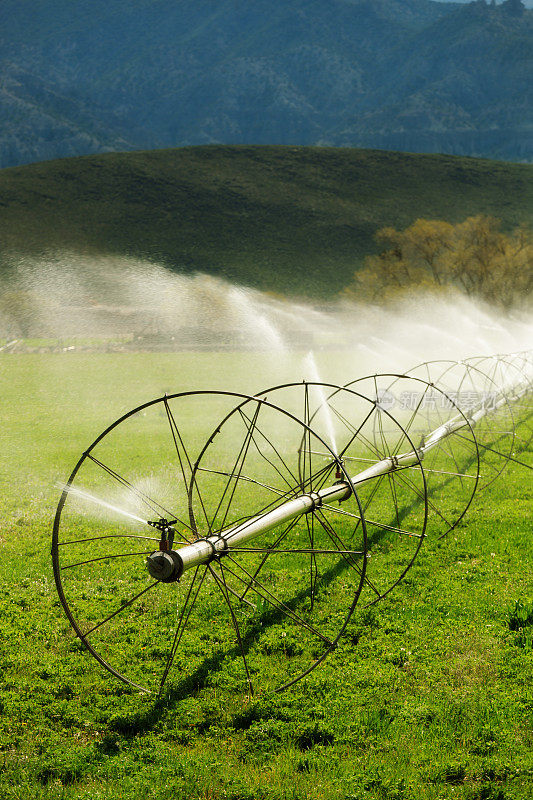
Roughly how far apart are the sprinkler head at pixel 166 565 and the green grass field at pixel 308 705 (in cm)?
157

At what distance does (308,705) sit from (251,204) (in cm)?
10946

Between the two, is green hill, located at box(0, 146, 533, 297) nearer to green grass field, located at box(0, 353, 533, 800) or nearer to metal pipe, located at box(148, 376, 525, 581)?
green grass field, located at box(0, 353, 533, 800)

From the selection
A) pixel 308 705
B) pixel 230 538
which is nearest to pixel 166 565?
pixel 230 538

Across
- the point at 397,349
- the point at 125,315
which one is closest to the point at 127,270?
the point at 125,315

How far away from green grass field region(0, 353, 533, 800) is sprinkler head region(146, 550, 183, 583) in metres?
1.57

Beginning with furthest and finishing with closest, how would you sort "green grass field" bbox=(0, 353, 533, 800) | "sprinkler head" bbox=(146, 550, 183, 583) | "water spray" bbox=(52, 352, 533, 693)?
"water spray" bbox=(52, 352, 533, 693)
"sprinkler head" bbox=(146, 550, 183, 583)
"green grass field" bbox=(0, 353, 533, 800)

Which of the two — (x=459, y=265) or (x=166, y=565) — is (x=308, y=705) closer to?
(x=166, y=565)

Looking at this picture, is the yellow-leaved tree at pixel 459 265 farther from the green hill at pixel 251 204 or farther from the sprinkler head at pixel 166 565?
the sprinkler head at pixel 166 565

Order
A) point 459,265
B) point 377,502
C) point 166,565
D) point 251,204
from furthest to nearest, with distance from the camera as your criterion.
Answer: point 251,204
point 459,265
point 377,502
point 166,565

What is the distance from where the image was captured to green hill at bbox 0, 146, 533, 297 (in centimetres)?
9088

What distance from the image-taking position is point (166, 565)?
5668 mm

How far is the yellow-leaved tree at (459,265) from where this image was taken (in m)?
49.1

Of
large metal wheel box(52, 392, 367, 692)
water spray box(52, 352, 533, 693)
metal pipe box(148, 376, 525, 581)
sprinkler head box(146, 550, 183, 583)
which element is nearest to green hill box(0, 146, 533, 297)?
water spray box(52, 352, 533, 693)

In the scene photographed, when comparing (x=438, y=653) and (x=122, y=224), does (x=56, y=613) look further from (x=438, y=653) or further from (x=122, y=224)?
→ (x=122, y=224)
